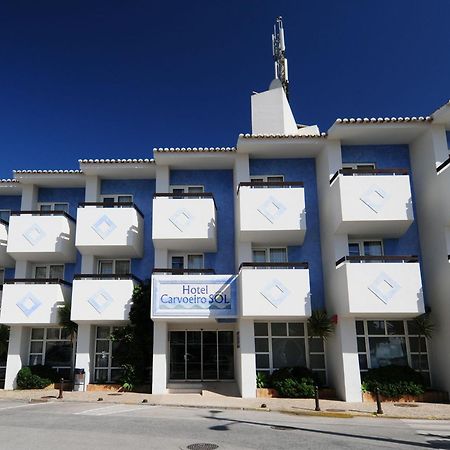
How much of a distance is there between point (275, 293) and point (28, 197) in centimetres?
1386

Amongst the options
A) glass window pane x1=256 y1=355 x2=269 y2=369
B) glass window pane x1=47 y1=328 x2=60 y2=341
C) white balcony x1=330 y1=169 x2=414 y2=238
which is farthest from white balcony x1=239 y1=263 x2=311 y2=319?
glass window pane x1=47 y1=328 x2=60 y2=341

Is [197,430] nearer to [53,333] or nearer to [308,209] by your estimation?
[308,209]

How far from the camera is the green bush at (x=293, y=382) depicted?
19250 mm

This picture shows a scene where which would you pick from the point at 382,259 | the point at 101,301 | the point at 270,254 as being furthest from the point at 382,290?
the point at 101,301

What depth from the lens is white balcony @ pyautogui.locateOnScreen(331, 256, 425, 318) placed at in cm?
1852

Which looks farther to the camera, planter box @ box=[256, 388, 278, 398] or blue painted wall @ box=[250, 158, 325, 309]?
blue painted wall @ box=[250, 158, 325, 309]

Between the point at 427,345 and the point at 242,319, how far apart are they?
792 centimetres

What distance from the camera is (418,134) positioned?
21234 mm

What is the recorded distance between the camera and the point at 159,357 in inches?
Answer: 812

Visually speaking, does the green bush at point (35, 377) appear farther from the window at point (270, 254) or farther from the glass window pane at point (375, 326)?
the glass window pane at point (375, 326)

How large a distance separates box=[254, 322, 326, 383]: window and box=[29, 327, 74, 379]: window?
9090 mm

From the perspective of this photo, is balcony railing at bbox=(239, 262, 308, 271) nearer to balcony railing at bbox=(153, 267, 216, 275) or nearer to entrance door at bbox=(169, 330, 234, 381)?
balcony railing at bbox=(153, 267, 216, 275)

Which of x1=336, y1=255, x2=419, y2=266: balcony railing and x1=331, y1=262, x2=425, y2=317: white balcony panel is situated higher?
x1=336, y1=255, x2=419, y2=266: balcony railing

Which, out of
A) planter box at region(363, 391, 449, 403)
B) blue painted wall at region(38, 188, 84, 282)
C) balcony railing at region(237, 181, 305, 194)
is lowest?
planter box at region(363, 391, 449, 403)
